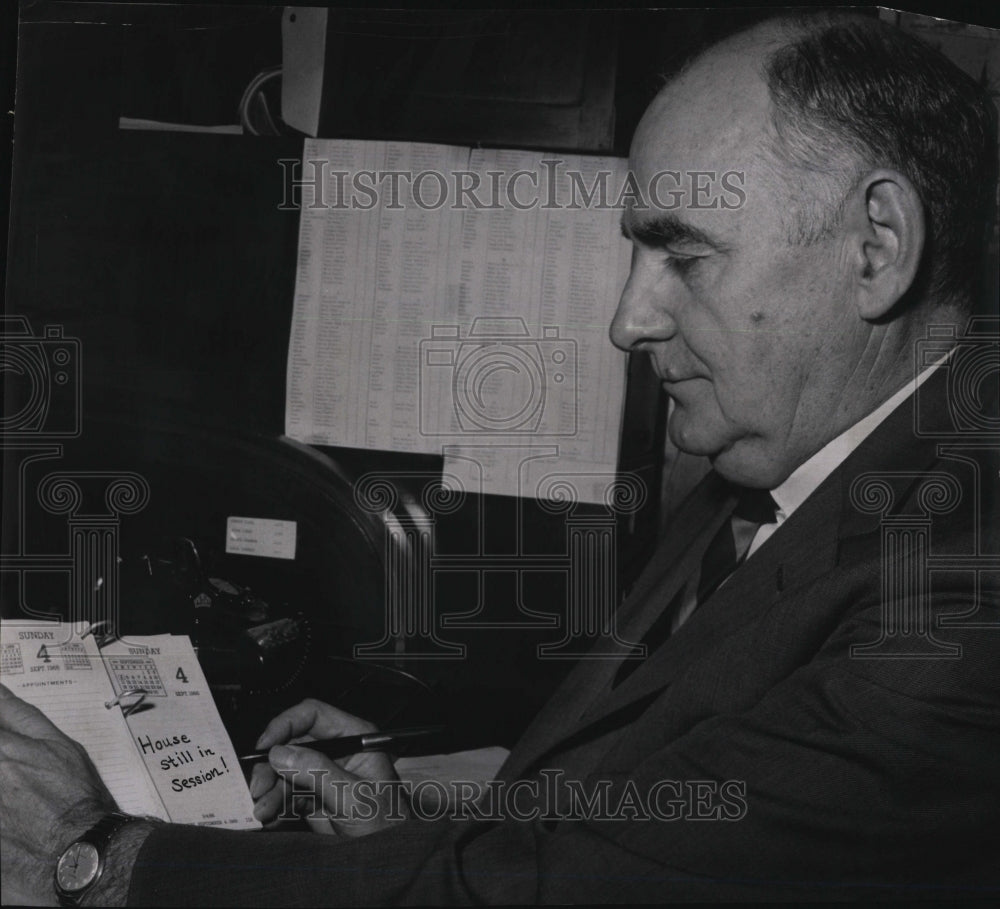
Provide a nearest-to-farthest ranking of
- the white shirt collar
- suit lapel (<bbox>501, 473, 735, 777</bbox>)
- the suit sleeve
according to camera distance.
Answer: the suit sleeve, the white shirt collar, suit lapel (<bbox>501, 473, 735, 777</bbox>)

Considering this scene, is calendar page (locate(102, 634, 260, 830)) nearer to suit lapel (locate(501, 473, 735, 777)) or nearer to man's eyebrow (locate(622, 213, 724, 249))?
suit lapel (locate(501, 473, 735, 777))

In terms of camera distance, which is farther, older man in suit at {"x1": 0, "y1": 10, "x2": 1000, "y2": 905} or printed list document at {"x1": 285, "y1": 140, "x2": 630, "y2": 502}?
printed list document at {"x1": 285, "y1": 140, "x2": 630, "y2": 502}

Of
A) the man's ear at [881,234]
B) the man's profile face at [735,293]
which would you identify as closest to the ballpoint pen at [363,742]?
the man's profile face at [735,293]

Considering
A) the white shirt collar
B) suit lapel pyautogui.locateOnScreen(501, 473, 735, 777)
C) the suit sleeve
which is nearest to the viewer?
the suit sleeve

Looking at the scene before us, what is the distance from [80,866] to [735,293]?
94 centimetres

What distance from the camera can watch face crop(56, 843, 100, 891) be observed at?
44.3 inches

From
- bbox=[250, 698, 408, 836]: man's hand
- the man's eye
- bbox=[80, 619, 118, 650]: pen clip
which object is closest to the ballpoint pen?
bbox=[250, 698, 408, 836]: man's hand

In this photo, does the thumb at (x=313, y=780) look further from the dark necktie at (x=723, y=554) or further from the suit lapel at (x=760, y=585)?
the dark necktie at (x=723, y=554)

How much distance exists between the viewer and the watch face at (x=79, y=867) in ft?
3.69

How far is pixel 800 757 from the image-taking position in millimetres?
1072

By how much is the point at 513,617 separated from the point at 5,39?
936 mm

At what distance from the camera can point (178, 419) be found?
129 cm

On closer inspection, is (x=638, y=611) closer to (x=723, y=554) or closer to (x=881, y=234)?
(x=723, y=554)

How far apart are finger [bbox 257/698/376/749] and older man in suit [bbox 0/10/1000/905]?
50 millimetres
